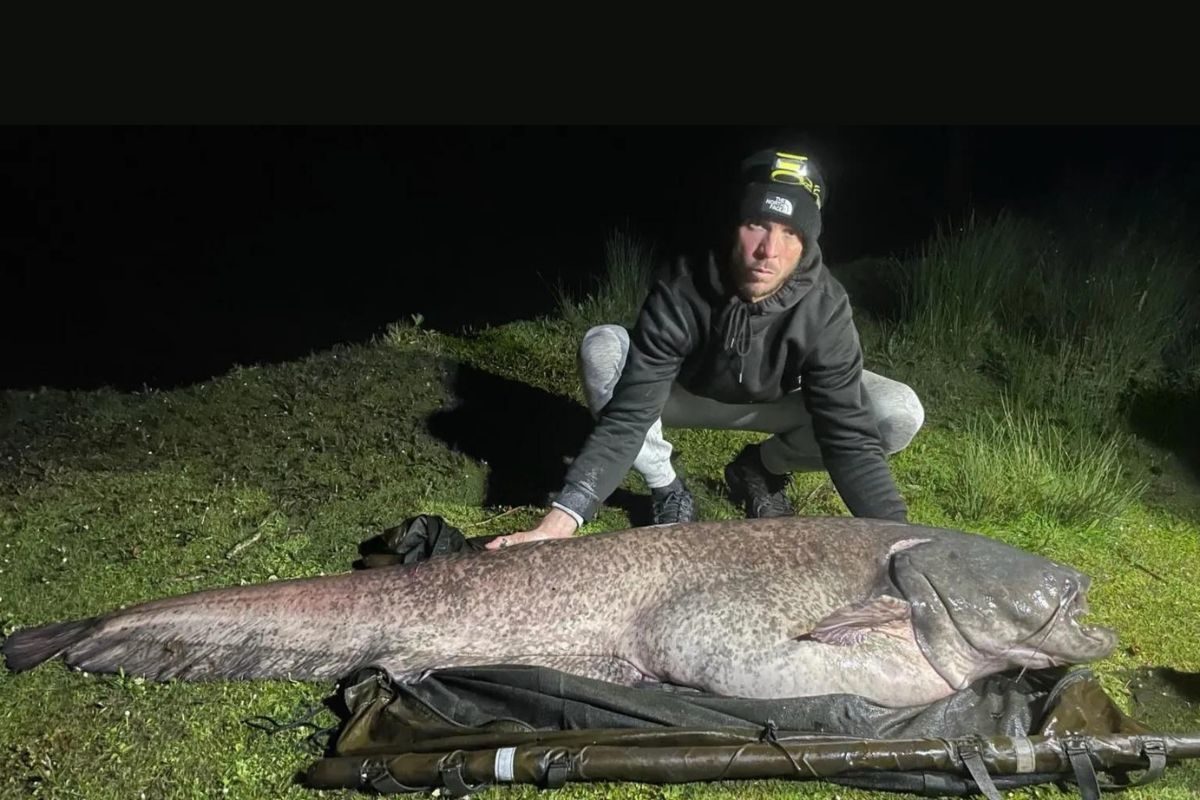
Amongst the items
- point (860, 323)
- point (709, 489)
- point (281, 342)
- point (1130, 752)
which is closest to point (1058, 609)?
point (1130, 752)

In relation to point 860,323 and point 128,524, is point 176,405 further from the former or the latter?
point 860,323

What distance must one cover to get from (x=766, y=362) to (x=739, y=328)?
0.22 meters

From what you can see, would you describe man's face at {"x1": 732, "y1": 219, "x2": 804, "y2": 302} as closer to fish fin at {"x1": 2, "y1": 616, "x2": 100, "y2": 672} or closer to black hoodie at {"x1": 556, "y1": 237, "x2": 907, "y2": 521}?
black hoodie at {"x1": 556, "y1": 237, "x2": 907, "y2": 521}

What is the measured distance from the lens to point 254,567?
380 cm

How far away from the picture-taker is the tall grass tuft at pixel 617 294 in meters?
6.47

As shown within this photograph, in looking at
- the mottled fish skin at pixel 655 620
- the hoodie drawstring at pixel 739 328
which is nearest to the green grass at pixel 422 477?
the mottled fish skin at pixel 655 620

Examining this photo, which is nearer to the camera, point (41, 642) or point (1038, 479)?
point (41, 642)

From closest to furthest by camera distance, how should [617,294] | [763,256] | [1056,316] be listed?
[763,256] → [1056,316] → [617,294]

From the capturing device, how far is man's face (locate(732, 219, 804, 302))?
332 centimetres

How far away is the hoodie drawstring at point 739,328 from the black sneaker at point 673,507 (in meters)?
0.90

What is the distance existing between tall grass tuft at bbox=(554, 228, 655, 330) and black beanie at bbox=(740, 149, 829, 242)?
296cm

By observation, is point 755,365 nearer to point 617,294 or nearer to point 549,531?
point 549,531

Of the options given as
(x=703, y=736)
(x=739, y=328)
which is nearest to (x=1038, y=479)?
(x=739, y=328)

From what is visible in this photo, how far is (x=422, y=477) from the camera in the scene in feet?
15.1
